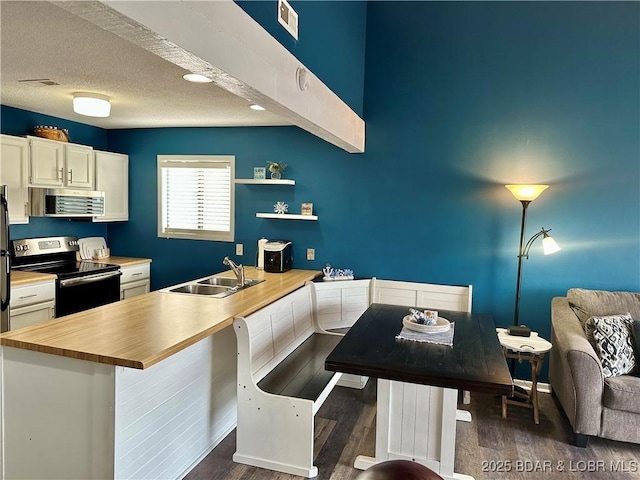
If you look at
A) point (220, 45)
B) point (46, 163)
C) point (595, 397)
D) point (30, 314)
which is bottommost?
point (595, 397)

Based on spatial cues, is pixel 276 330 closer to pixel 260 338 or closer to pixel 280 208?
pixel 260 338

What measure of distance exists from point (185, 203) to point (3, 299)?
2016 millimetres

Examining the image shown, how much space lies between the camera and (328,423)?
322 cm

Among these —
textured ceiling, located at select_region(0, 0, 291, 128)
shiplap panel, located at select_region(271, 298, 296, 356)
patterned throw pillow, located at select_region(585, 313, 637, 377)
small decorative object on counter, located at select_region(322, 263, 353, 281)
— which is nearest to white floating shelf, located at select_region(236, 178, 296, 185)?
textured ceiling, located at select_region(0, 0, 291, 128)

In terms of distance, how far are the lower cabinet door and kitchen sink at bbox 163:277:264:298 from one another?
1.06 meters

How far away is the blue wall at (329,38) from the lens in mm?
2275

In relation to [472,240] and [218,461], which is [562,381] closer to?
[472,240]

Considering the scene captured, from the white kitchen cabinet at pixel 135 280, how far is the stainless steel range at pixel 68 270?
0.15 m

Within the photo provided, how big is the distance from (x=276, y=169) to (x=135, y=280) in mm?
1865

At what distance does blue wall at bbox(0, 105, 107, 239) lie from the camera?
3.95 meters

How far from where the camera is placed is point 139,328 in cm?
238

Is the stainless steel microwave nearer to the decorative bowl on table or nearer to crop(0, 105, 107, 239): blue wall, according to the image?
crop(0, 105, 107, 239): blue wall

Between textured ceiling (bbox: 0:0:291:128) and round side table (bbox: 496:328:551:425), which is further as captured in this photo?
round side table (bbox: 496:328:551:425)

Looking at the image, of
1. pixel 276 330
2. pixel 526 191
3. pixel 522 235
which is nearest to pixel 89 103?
pixel 276 330
